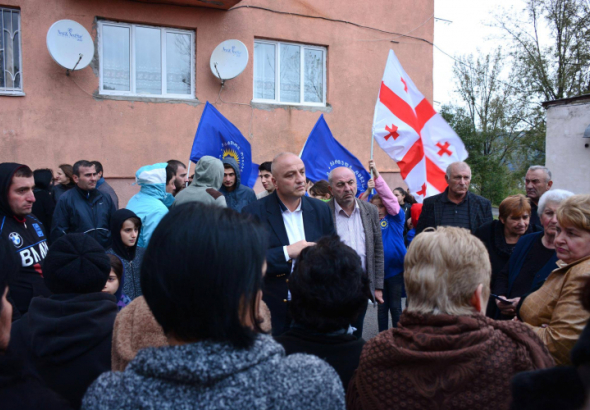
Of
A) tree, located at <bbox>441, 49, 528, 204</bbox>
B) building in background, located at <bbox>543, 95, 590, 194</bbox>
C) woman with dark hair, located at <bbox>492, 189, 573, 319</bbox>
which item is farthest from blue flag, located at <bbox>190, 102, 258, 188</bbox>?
tree, located at <bbox>441, 49, 528, 204</bbox>

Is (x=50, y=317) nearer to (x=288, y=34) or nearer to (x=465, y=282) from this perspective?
(x=465, y=282)

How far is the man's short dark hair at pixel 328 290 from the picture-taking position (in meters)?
1.98

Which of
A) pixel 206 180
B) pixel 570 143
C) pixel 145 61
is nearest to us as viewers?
pixel 206 180

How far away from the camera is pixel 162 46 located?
10109mm

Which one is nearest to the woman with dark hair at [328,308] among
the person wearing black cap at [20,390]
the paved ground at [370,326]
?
the person wearing black cap at [20,390]

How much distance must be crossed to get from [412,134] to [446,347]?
495 centimetres

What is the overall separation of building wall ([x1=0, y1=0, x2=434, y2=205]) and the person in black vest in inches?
170

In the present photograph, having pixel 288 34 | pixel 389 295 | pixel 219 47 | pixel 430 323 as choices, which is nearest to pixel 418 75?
pixel 288 34

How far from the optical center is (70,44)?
896 centimetres

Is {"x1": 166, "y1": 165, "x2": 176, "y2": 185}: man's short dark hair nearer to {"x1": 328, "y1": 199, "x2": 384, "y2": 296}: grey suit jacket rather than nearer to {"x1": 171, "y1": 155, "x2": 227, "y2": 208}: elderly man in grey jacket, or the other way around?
{"x1": 171, "y1": 155, "x2": 227, "y2": 208}: elderly man in grey jacket

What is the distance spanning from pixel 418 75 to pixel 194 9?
5785 mm

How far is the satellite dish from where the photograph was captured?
33.5ft

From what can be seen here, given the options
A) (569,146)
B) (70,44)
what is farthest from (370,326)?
(569,146)

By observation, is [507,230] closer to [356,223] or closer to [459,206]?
[459,206]
